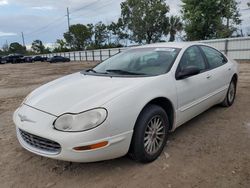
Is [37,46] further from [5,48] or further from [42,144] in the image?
[42,144]

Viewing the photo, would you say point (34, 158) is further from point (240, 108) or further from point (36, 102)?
point (240, 108)

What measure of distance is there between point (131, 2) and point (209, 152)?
172 ft

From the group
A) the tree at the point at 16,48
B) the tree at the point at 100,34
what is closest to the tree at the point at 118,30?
the tree at the point at 100,34

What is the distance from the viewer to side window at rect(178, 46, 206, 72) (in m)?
3.57

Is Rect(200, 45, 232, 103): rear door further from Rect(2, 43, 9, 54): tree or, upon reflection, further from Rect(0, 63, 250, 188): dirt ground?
Rect(2, 43, 9, 54): tree

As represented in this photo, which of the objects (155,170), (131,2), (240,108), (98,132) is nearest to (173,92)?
(155,170)

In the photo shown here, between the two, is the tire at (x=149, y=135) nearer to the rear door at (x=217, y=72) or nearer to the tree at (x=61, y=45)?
the rear door at (x=217, y=72)

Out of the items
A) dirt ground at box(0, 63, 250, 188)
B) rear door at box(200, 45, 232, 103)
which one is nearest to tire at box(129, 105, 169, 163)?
dirt ground at box(0, 63, 250, 188)

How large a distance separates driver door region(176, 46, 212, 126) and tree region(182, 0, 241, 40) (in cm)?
2684

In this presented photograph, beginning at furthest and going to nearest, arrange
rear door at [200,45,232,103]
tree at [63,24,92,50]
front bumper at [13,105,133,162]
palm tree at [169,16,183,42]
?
1. tree at [63,24,92,50]
2. palm tree at [169,16,183,42]
3. rear door at [200,45,232,103]
4. front bumper at [13,105,133,162]

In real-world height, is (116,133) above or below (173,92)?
below

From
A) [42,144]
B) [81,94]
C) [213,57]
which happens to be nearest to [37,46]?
[213,57]

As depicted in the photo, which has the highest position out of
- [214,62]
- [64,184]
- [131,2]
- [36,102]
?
[131,2]

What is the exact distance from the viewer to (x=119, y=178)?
2.66 metres
